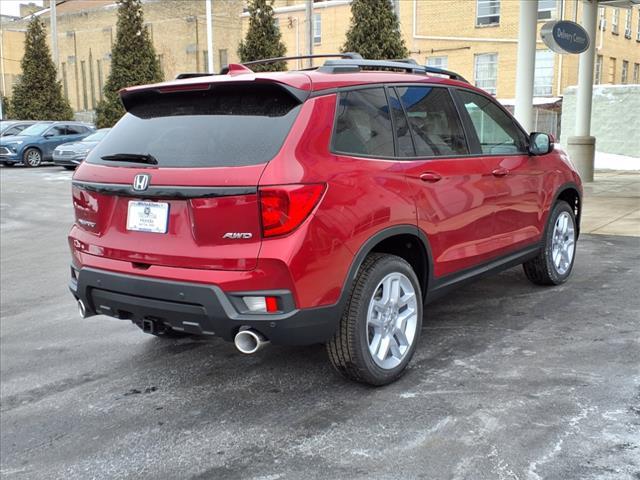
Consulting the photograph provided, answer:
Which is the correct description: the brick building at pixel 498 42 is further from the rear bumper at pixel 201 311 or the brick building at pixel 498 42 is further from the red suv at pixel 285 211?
the rear bumper at pixel 201 311

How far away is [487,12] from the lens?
106 feet

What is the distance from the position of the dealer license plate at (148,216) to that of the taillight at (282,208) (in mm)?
564

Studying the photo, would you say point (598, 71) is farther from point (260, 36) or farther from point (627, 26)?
point (260, 36)

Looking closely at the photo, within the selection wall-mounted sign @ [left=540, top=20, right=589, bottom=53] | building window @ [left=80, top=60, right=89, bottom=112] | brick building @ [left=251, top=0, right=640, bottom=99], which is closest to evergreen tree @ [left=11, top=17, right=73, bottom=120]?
brick building @ [left=251, top=0, right=640, bottom=99]

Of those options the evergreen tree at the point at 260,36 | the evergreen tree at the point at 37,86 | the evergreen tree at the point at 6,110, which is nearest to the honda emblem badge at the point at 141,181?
the evergreen tree at the point at 260,36

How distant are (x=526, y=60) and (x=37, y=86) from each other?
28.4 m

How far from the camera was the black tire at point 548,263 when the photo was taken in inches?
228

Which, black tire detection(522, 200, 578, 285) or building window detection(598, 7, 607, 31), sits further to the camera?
building window detection(598, 7, 607, 31)

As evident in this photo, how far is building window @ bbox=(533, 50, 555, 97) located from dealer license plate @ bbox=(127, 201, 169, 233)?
97.4 feet

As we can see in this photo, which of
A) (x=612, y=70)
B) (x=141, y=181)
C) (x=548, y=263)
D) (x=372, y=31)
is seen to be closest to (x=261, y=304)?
(x=141, y=181)

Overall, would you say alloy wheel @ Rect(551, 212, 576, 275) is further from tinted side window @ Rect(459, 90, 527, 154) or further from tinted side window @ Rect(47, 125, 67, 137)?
tinted side window @ Rect(47, 125, 67, 137)

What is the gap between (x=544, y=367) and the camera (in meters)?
4.25

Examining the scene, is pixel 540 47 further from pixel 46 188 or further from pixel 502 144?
pixel 502 144

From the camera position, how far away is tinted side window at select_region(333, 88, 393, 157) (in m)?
3.76
